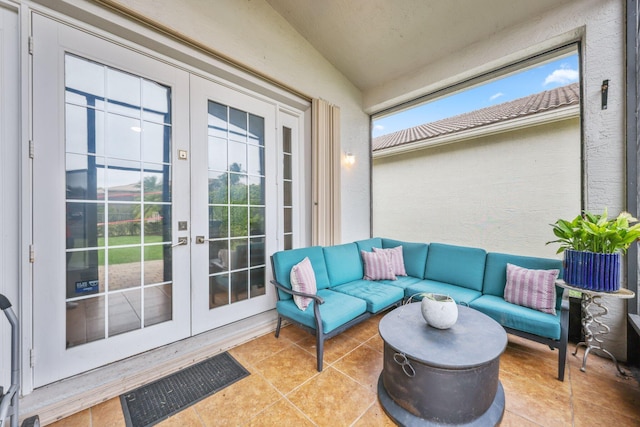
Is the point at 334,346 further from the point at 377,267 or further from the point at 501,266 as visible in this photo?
the point at 501,266

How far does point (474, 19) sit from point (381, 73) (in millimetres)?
1244

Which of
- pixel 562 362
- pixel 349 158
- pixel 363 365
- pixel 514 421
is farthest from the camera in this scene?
pixel 349 158

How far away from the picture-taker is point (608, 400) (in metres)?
1.72

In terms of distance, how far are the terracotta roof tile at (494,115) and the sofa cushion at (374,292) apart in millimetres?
2568

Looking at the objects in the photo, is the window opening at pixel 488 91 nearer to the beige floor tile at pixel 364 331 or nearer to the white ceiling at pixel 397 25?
the white ceiling at pixel 397 25

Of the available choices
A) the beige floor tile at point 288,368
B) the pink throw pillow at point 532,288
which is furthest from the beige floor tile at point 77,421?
the pink throw pillow at point 532,288

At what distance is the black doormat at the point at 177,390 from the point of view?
1.61 metres

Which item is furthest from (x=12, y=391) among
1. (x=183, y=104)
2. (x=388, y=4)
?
(x=388, y=4)

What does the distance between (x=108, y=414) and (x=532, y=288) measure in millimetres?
3513

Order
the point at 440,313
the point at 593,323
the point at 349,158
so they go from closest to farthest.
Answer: the point at 440,313, the point at 593,323, the point at 349,158

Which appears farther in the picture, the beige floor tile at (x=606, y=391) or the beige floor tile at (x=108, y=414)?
the beige floor tile at (x=606, y=391)

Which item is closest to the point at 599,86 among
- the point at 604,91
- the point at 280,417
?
the point at 604,91

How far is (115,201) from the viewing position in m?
2.01

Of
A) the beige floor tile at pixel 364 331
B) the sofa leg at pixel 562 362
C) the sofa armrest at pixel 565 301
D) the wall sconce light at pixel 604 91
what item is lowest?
the beige floor tile at pixel 364 331
